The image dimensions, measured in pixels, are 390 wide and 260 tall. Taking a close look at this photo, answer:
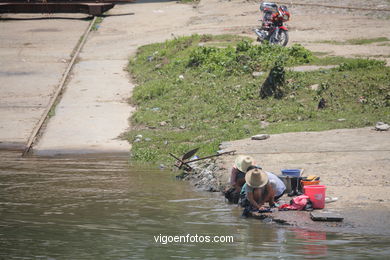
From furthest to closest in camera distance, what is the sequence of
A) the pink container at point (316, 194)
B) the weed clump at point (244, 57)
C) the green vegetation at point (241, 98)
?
the weed clump at point (244, 57) → the green vegetation at point (241, 98) → the pink container at point (316, 194)

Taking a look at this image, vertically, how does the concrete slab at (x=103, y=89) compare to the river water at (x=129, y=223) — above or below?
below

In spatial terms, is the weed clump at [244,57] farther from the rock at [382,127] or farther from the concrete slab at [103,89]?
the rock at [382,127]

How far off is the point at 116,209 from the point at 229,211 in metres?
1.73

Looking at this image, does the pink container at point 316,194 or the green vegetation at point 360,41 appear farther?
the green vegetation at point 360,41

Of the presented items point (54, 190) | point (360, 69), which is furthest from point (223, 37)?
point (54, 190)

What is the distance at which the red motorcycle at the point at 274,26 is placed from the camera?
20.7m

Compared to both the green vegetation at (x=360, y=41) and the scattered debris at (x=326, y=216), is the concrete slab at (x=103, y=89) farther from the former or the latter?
the green vegetation at (x=360, y=41)

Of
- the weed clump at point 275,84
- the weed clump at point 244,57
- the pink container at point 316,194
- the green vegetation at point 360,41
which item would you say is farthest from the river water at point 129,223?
the green vegetation at point 360,41

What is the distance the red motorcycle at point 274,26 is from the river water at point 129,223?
859 cm

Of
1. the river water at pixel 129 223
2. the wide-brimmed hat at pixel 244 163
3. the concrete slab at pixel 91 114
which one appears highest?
the wide-brimmed hat at pixel 244 163

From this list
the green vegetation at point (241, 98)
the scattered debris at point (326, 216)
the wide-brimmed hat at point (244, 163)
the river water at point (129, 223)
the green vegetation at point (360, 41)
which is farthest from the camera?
the green vegetation at point (360, 41)

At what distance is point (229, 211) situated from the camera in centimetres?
1088

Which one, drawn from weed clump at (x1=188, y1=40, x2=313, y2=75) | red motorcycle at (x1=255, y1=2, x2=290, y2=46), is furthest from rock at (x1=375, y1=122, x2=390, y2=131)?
red motorcycle at (x1=255, y1=2, x2=290, y2=46)

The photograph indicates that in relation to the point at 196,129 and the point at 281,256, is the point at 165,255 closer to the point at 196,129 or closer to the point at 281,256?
the point at 281,256
